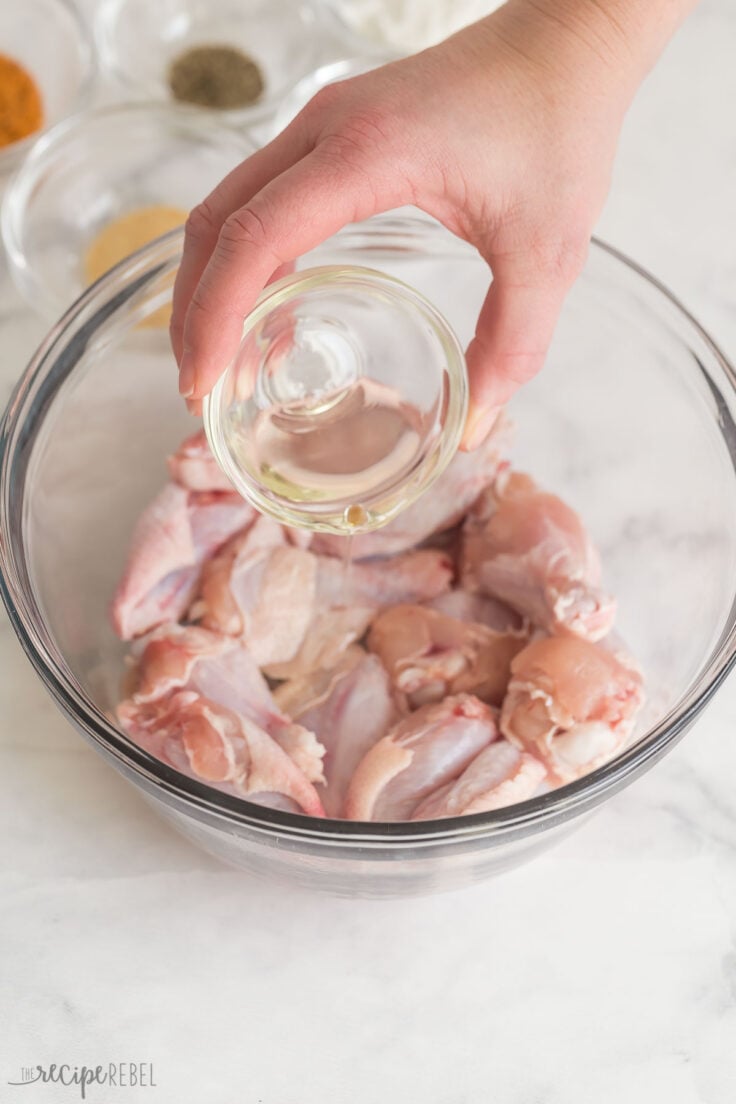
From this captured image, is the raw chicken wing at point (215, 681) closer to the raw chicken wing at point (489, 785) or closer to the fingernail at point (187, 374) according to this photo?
the raw chicken wing at point (489, 785)

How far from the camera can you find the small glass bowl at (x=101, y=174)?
176 cm

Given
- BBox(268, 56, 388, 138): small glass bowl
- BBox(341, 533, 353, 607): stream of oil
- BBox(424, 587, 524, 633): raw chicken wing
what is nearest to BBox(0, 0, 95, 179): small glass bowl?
BBox(268, 56, 388, 138): small glass bowl

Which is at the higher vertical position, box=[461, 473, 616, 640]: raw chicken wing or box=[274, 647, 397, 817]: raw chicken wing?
→ box=[461, 473, 616, 640]: raw chicken wing

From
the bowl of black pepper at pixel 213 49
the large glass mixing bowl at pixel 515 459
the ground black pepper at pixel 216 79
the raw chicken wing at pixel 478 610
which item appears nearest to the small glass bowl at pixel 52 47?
the bowl of black pepper at pixel 213 49

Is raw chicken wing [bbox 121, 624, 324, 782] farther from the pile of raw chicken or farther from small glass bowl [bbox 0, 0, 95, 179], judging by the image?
small glass bowl [bbox 0, 0, 95, 179]

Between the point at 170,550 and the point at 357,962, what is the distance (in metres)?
0.52

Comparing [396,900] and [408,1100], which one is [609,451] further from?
[408,1100]

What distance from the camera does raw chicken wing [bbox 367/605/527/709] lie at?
4.54 ft

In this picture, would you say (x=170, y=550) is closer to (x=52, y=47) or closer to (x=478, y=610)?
(x=478, y=610)

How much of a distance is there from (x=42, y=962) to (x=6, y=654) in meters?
0.37

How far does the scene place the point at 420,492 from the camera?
1.28 meters

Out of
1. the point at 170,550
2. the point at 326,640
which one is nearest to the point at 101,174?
the point at 170,550

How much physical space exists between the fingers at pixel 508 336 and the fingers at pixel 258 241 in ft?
0.62

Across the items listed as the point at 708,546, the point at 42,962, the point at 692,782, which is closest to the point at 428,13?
the point at 708,546
